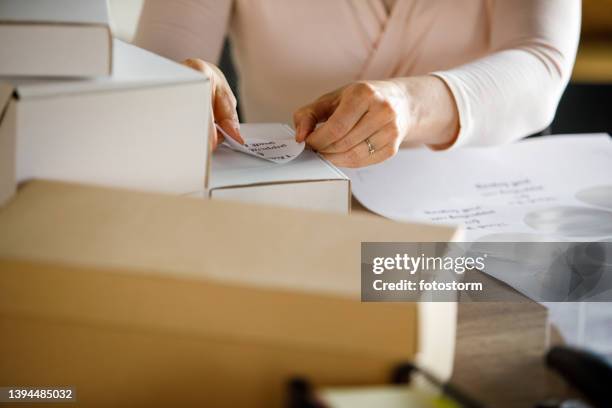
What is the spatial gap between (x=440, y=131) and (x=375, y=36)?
27cm

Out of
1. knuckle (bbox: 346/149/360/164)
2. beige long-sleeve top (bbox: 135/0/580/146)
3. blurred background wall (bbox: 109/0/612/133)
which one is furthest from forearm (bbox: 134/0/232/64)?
blurred background wall (bbox: 109/0/612/133)

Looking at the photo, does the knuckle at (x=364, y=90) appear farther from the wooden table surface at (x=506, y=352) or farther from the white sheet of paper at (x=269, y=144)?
the wooden table surface at (x=506, y=352)

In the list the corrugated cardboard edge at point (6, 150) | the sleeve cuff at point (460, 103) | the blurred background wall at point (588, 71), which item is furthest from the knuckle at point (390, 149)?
the blurred background wall at point (588, 71)

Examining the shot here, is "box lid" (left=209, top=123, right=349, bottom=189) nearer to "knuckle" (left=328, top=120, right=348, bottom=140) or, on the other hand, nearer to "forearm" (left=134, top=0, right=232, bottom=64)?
"knuckle" (left=328, top=120, right=348, bottom=140)

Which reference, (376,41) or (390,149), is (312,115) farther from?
(376,41)

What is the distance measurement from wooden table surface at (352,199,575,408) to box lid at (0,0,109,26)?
0.35 meters

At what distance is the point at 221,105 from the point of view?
78cm

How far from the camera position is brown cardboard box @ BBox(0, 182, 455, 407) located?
1.36 ft

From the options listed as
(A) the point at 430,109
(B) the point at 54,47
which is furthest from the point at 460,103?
(B) the point at 54,47

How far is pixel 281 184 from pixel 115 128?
16 cm

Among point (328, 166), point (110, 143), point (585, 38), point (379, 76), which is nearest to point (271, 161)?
point (328, 166)

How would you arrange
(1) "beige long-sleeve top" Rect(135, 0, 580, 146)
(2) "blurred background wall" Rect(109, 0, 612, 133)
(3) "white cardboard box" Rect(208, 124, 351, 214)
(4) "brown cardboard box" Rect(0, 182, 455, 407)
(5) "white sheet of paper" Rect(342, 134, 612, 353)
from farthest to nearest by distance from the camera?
(2) "blurred background wall" Rect(109, 0, 612, 133) → (1) "beige long-sleeve top" Rect(135, 0, 580, 146) → (5) "white sheet of paper" Rect(342, 134, 612, 353) → (3) "white cardboard box" Rect(208, 124, 351, 214) → (4) "brown cardboard box" Rect(0, 182, 455, 407)

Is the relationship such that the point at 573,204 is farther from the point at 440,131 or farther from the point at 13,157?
the point at 13,157

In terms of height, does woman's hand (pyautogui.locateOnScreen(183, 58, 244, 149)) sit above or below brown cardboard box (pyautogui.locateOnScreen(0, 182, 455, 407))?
above
